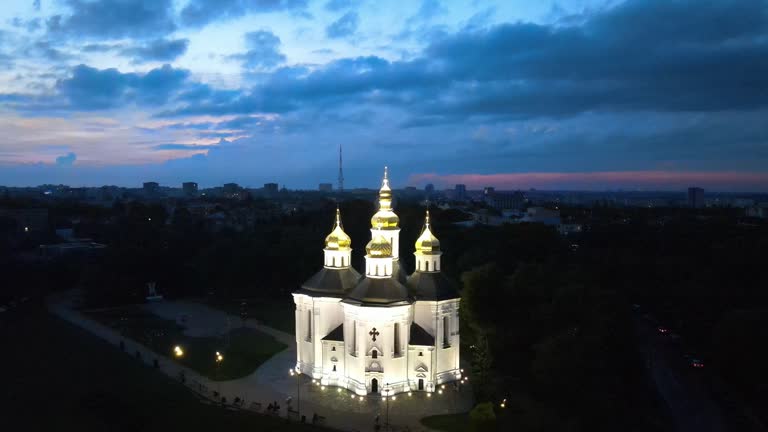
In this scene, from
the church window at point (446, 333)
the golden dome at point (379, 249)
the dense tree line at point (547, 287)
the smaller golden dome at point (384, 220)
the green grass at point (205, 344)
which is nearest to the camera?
the dense tree line at point (547, 287)

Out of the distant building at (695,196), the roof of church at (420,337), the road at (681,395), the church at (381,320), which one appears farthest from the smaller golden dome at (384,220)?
the distant building at (695,196)

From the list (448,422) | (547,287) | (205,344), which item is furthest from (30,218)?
(448,422)

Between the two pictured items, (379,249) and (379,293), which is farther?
(379,249)

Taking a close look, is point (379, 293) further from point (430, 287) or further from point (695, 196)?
point (695, 196)

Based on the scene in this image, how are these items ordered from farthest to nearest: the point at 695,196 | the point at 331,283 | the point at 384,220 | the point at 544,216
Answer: the point at 695,196
the point at 544,216
the point at 384,220
the point at 331,283

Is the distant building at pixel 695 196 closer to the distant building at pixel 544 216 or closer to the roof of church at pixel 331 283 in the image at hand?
the distant building at pixel 544 216

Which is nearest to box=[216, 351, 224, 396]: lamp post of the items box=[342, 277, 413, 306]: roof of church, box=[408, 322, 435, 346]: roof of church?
box=[342, 277, 413, 306]: roof of church
